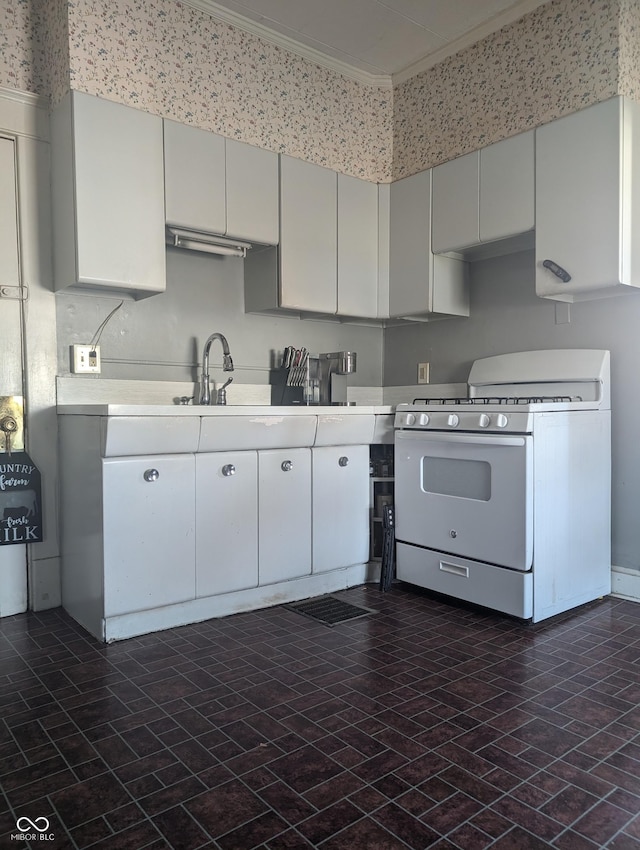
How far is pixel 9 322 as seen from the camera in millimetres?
2664

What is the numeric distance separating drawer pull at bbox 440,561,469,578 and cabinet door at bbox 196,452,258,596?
83 centimetres

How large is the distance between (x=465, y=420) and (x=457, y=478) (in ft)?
0.87

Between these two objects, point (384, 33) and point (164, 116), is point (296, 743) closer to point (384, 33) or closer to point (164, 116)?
point (164, 116)

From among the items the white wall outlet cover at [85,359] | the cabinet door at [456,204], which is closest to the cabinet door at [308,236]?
the cabinet door at [456,204]

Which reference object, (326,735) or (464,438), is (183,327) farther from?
(326,735)

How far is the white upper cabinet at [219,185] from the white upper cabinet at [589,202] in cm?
128

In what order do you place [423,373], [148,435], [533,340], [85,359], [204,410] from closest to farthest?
1. [148,435]
2. [204,410]
3. [85,359]
4. [533,340]
5. [423,373]

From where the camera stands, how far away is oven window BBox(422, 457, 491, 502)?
2.62m

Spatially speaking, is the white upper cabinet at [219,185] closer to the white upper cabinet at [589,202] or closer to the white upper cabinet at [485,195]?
the white upper cabinet at [485,195]

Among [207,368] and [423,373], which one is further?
[423,373]

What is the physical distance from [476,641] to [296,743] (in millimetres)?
964

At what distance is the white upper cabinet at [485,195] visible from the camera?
2893 millimetres

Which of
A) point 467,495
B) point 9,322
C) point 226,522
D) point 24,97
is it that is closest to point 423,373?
point 467,495

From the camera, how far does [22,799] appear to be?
1389 mm
